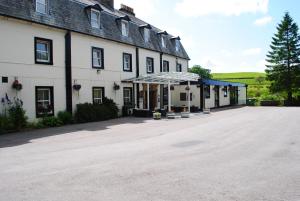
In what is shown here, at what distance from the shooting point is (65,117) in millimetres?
19141

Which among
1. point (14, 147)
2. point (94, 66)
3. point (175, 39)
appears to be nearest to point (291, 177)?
point (14, 147)

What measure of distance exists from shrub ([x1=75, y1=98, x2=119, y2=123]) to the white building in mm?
639

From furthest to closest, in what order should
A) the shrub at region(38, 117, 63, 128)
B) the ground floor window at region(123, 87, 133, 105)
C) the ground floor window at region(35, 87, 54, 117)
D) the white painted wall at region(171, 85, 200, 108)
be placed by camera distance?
the white painted wall at region(171, 85, 200, 108) < the ground floor window at region(123, 87, 133, 105) < the ground floor window at region(35, 87, 54, 117) < the shrub at region(38, 117, 63, 128)

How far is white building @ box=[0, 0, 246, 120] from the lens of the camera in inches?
668

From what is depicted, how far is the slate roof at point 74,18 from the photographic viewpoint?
17.1 m

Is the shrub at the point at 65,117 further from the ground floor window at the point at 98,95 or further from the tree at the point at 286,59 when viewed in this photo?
the tree at the point at 286,59

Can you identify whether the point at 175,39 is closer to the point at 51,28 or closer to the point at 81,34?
the point at 81,34

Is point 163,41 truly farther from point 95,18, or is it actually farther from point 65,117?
point 65,117

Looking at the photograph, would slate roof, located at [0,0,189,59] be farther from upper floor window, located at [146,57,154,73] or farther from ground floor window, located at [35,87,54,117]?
ground floor window, located at [35,87,54,117]

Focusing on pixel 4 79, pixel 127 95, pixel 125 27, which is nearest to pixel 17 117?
pixel 4 79

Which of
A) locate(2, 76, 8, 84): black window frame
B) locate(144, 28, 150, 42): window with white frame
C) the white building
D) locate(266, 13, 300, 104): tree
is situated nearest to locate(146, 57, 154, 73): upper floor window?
the white building

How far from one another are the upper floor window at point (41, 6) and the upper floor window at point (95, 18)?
13.7 feet

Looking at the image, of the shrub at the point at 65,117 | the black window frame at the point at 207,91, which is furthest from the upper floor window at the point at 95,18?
the black window frame at the point at 207,91

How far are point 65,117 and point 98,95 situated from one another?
450 centimetres
